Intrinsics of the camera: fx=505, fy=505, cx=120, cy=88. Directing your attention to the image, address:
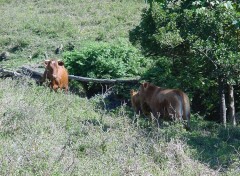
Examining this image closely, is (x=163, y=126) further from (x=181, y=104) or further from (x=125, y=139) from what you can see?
(x=125, y=139)

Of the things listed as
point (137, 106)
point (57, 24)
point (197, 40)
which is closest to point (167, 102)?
point (197, 40)

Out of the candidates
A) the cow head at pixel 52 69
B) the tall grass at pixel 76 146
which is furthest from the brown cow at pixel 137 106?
the cow head at pixel 52 69

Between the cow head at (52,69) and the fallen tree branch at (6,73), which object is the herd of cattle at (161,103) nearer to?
the cow head at (52,69)

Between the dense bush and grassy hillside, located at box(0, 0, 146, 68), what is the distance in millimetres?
3346

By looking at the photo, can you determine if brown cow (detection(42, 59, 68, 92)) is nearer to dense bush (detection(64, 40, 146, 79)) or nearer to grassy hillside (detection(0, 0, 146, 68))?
dense bush (detection(64, 40, 146, 79))

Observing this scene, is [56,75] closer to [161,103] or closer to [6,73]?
[6,73]

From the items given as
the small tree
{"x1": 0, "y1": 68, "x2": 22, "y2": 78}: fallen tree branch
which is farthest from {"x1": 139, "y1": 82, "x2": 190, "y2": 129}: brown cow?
{"x1": 0, "y1": 68, "x2": 22, "y2": 78}: fallen tree branch

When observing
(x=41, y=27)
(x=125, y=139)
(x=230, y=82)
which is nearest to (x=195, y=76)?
(x=230, y=82)

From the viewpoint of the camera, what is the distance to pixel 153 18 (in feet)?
43.1

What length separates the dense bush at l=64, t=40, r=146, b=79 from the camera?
1688 centimetres

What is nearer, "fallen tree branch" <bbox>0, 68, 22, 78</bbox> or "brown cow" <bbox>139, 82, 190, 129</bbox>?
"brown cow" <bbox>139, 82, 190, 129</bbox>

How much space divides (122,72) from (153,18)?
12.7 feet

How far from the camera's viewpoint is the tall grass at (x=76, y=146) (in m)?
6.84

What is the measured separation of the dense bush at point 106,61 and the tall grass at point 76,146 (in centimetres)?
545
